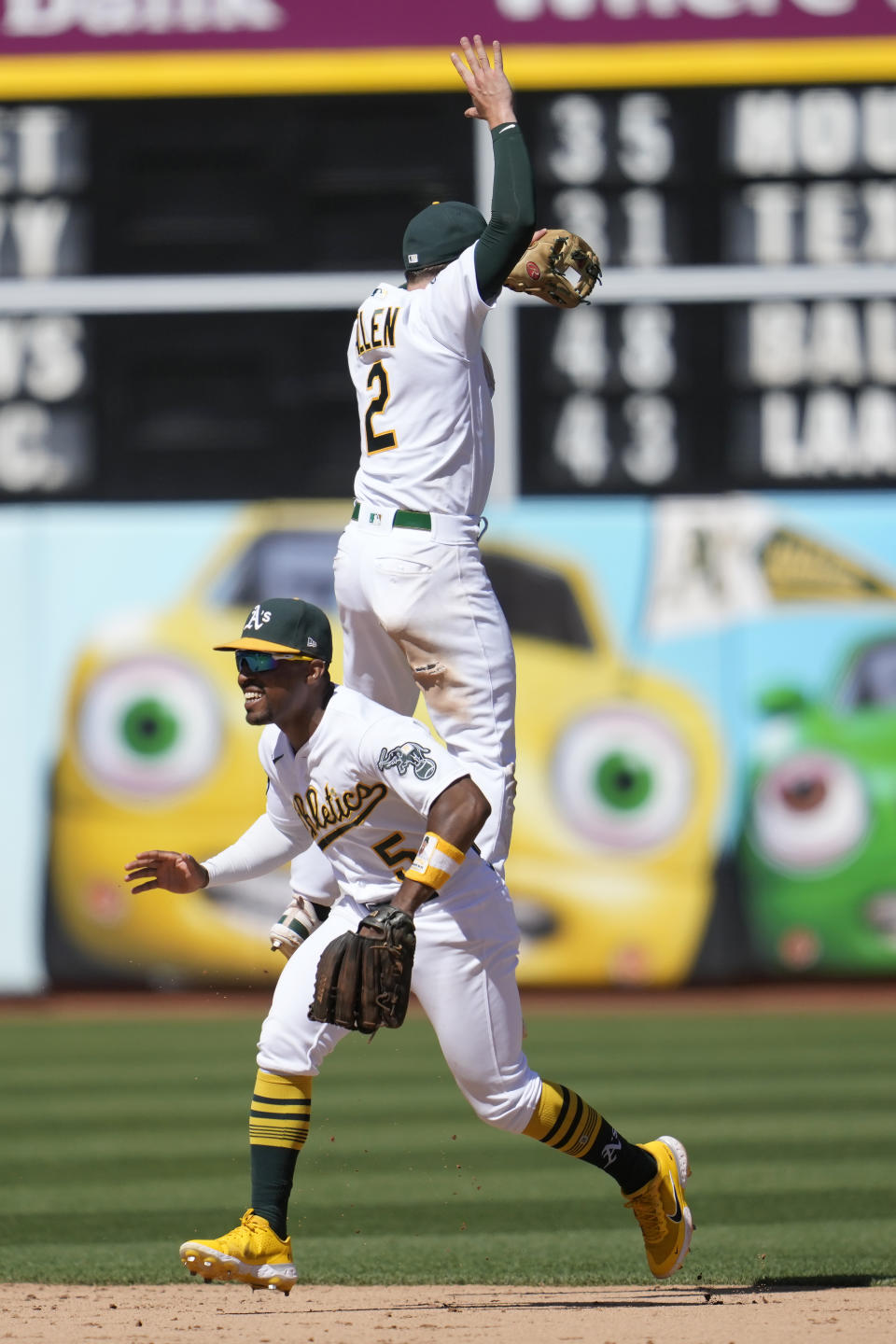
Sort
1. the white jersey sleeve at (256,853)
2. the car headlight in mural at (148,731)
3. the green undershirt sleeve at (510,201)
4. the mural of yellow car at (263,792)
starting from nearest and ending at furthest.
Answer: the green undershirt sleeve at (510,201) → the white jersey sleeve at (256,853) → the mural of yellow car at (263,792) → the car headlight in mural at (148,731)

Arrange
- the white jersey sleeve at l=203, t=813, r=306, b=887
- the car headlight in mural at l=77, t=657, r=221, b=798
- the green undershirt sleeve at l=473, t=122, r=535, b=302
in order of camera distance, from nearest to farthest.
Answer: the green undershirt sleeve at l=473, t=122, r=535, b=302 < the white jersey sleeve at l=203, t=813, r=306, b=887 < the car headlight in mural at l=77, t=657, r=221, b=798

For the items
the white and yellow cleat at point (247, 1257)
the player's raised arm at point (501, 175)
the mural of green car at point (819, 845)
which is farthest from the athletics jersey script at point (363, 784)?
the mural of green car at point (819, 845)

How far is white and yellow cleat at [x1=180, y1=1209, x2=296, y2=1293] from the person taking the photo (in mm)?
4910

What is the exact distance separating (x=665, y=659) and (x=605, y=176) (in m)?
2.89

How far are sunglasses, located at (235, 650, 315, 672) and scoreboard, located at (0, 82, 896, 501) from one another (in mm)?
7767

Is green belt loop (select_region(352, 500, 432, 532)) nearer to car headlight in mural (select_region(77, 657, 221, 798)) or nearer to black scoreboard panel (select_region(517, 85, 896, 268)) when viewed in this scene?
black scoreboard panel (select_region(517, 85, 896, 268))

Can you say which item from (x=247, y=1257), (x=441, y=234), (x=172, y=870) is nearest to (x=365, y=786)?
(x=172, y=870)

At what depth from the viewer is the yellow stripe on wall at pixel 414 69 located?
12664 mm

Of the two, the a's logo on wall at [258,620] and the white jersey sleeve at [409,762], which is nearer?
the white jersey sleeve at [409,762]

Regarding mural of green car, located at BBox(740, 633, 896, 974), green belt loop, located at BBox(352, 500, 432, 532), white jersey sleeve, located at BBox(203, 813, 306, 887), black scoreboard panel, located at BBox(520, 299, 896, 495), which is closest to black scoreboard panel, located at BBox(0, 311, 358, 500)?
black scoreboard panel, located at BBox(520, 299, 896, 495)

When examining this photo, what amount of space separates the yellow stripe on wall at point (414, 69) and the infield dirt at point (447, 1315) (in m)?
8.61

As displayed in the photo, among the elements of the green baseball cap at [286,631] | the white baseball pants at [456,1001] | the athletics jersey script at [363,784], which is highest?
the green baseball cap at [286,631]

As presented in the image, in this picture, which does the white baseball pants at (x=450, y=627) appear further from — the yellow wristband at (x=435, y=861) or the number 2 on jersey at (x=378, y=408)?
the yellow wristband at (x=435, y=861)

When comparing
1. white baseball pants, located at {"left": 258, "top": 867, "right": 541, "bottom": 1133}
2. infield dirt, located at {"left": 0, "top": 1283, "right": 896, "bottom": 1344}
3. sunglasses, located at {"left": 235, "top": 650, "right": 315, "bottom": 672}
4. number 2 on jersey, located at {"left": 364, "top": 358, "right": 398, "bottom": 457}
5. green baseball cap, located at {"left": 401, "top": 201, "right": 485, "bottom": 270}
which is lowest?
infield dirt, located at {"left": 0, "top": 1283, "right": 896, "bottom": 1344}
